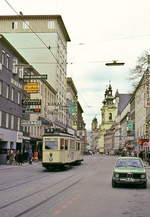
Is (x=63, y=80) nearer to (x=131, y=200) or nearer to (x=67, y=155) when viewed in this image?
(x=67, y=155)

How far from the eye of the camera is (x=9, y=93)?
49156mm

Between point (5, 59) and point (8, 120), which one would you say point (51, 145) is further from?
point (5, 59)

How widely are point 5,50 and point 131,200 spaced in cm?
3537

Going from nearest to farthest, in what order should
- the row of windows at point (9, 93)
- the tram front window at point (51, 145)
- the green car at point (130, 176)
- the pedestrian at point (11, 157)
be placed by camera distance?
the green car at point (130, 176), the tram front window at point (51, 145), the pedestrian at point (11, 157), the row of windows at point (9, 93)

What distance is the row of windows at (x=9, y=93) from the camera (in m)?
46.0

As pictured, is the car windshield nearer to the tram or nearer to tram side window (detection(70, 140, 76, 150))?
the tram

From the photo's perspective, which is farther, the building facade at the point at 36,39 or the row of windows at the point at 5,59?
the building facade at the point at 36,39

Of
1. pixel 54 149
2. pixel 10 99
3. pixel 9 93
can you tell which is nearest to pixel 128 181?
pixel 54 149

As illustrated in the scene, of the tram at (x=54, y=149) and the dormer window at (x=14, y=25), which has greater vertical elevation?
the dormer window at (x=14, y=25)

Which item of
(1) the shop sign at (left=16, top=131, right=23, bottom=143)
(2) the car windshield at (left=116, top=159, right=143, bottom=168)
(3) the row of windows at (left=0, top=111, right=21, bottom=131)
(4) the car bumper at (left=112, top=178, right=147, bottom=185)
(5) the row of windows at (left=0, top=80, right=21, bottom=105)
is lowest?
(4) the car bumper at (left=112, top=178, right=147, bottom=185)

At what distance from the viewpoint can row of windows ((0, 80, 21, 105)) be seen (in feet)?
151

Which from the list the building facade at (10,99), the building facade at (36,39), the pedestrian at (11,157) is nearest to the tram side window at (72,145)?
the pedestrian at (11,157)

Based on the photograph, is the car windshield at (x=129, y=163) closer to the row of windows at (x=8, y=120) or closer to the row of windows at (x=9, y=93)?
the row of windows at (x=8, y=120)

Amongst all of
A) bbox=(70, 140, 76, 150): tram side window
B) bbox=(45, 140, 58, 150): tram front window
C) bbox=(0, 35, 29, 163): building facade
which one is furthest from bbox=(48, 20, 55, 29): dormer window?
bbox=(45, 140, 58, 150): tram front window
